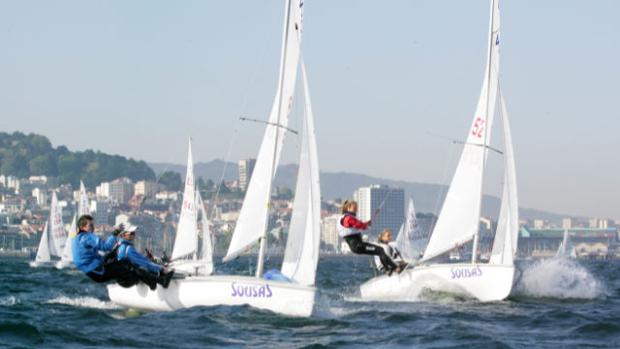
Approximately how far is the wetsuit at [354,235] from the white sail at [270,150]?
1.95 meters

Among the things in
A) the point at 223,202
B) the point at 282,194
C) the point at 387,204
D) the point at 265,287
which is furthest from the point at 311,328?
the point at 282,194

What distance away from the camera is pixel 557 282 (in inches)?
1041

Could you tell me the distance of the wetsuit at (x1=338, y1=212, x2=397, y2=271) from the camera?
808 inches

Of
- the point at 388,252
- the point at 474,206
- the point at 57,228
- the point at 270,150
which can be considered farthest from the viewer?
the point at 57,228

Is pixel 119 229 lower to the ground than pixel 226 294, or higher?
higher

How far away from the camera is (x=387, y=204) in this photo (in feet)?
422

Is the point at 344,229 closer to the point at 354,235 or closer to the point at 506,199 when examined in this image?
the point at 354,235

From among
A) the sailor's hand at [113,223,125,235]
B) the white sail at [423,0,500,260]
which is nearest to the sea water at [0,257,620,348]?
the sailor's hand at [113,223,125,235]

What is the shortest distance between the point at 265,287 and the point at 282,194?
536 feet

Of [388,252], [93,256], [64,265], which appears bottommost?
[64,265]

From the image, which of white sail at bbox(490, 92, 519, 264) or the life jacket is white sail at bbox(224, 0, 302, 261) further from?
white sail at bbox(490, 92, 519, 264)

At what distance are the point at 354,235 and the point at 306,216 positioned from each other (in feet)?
6.92

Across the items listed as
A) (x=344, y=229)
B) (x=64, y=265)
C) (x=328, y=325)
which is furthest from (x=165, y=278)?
(x=64, y=265)

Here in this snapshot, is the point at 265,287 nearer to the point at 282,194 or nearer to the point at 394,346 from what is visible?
the point at 394,346
